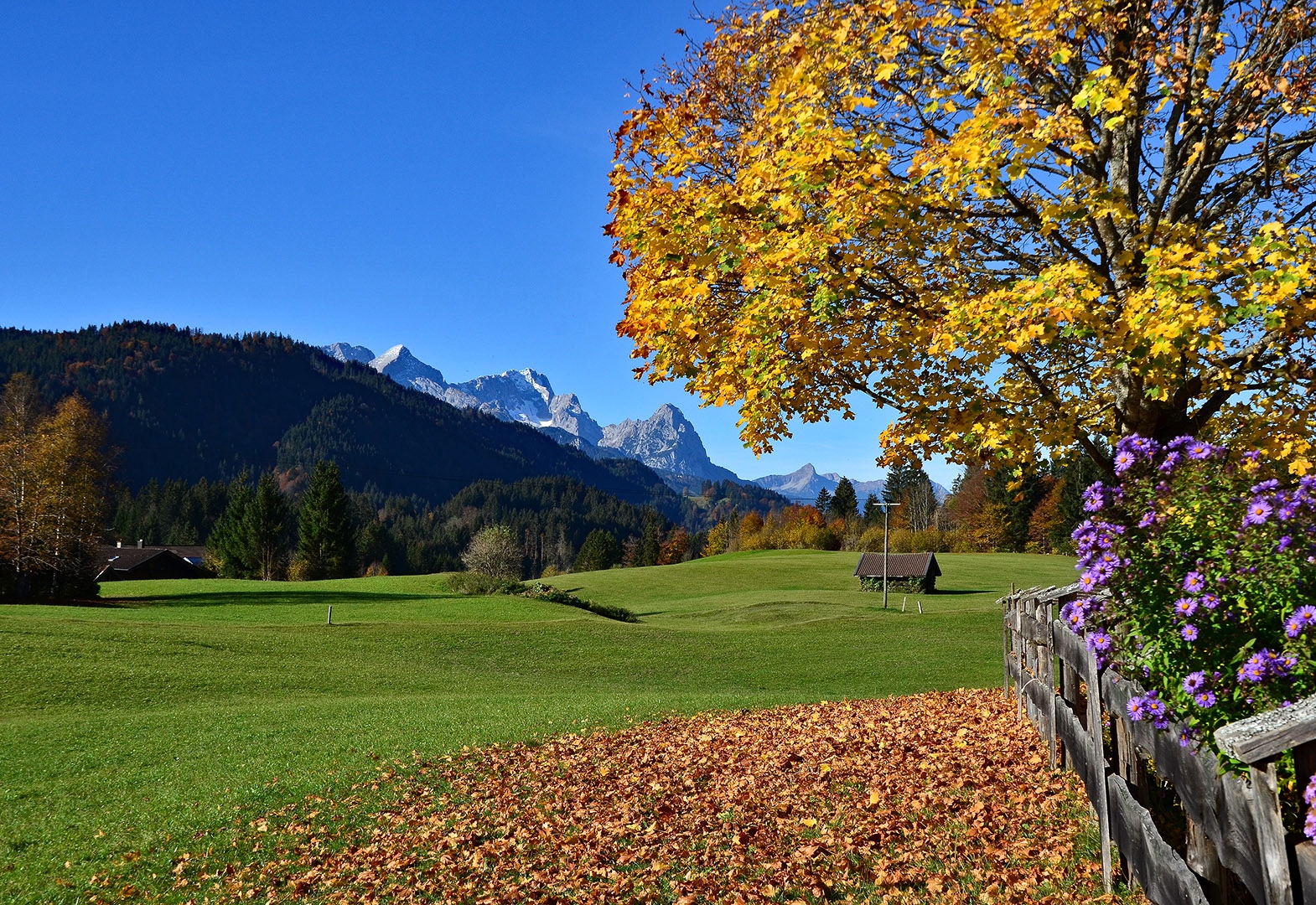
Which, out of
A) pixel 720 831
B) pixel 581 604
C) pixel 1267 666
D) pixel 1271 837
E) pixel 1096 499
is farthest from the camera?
pixel 581 604

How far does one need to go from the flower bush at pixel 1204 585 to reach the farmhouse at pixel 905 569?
60206 mm

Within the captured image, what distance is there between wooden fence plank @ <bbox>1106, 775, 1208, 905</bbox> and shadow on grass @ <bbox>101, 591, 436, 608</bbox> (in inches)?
1700

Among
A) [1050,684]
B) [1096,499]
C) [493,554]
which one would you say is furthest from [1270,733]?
[493,554]

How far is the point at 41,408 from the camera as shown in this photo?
43875 millimetres

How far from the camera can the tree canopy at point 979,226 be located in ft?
19.4

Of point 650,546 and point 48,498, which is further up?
point 48,498

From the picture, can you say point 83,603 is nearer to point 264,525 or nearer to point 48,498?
point 48,498

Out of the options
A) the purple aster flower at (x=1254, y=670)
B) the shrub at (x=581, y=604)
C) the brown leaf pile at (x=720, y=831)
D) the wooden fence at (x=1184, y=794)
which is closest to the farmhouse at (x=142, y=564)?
the shrub at (x=581, y=604)

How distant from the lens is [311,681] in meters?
22.6

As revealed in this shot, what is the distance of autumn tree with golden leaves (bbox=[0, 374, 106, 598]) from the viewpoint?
39094 millimetres

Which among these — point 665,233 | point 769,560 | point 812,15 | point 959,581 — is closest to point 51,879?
point 665,233

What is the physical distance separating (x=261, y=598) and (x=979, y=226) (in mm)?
45451

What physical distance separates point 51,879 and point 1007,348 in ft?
A: 30.3

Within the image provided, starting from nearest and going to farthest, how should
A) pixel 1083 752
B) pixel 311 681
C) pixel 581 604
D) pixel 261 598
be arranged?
pixel 1083 752 < pixel 311 681 < pixel 261 598 < pixel 581 604
